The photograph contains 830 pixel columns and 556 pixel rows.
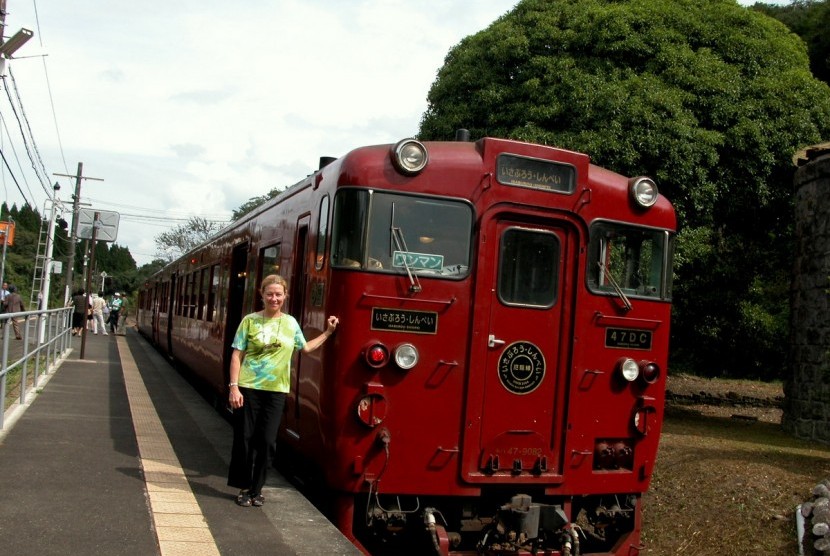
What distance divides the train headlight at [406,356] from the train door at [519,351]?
1.40 ft

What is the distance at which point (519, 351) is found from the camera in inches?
240

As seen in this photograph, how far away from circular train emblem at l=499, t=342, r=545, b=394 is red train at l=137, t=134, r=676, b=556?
0.01 meters

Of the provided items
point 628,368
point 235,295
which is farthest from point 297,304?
point 235,295

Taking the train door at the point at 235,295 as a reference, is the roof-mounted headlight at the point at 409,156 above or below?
above

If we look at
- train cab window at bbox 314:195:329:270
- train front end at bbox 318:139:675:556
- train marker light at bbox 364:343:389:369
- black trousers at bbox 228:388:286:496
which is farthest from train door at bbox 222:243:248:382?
train marker light at bbox 364:343:389:369

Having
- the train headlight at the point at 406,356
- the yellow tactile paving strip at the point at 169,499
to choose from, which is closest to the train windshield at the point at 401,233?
the train headlight at the point at 406,356

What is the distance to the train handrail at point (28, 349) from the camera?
7.70 metres

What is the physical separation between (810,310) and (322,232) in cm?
934

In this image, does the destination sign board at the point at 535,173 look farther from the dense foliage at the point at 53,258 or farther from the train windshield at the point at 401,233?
the dense foliage at the point at 53,258

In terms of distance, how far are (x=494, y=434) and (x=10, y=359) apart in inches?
204

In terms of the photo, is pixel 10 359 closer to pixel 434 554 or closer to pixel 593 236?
pixel 434 554

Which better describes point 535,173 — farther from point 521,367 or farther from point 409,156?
A: point 521,367

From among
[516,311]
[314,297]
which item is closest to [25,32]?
[314,297]

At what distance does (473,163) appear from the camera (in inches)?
239
